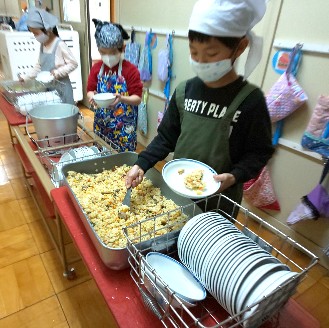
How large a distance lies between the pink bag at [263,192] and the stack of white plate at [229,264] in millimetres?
1202

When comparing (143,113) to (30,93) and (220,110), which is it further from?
(220,110)

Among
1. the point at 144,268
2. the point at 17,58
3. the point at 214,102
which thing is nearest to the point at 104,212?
the point at 144,268

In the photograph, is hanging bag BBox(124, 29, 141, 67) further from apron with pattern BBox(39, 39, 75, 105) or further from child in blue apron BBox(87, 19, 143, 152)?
child in blue apron BBox(87, 19, 143, 152)

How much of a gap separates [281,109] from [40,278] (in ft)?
5.29

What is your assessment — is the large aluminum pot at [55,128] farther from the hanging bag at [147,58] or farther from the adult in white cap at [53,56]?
the hanging bag at [147,58]

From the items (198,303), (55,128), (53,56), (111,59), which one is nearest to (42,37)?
(53,56)

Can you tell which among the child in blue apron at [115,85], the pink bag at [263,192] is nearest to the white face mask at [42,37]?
the child in blue apron at [115,85]

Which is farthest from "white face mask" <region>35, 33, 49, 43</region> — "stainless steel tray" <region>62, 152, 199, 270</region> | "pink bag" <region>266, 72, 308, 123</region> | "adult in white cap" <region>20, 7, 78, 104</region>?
"pink bag" <region>266, 72, 308, 123</region>

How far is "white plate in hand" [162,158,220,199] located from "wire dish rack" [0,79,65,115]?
105 centimetres

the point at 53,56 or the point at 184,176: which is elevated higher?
the point at 53,56

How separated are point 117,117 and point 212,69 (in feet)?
3.38

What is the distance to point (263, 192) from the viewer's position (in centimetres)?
179

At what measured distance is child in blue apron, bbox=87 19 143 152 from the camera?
4.77ft

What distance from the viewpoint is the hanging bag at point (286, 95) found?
1480 mm
